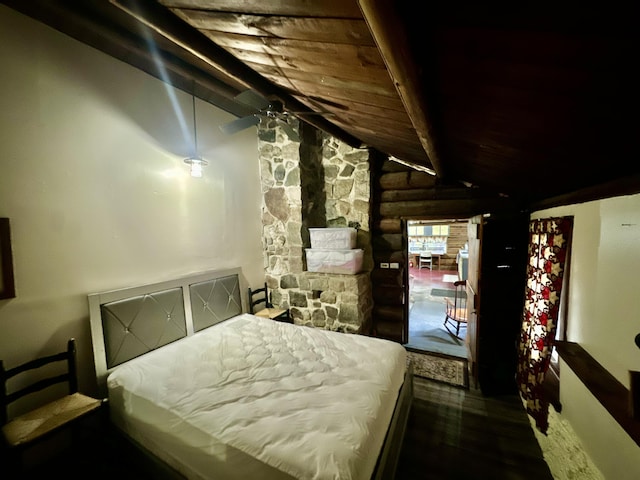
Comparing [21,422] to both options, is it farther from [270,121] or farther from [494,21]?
[270,121]

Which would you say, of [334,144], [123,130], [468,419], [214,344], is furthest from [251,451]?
[334,144]

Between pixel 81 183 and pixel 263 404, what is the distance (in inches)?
91.5

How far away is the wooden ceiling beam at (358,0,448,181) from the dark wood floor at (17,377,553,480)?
2.55 m

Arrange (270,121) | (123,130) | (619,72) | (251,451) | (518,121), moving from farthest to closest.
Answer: (270,121) < (123,130) < (251,451) < (518,121) < (619,72)

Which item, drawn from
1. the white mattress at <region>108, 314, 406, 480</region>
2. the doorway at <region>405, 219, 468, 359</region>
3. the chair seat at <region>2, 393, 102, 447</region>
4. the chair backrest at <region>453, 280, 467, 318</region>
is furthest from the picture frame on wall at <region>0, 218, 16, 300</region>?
the chair backrest at <region>453, 280, 467, 318</region>

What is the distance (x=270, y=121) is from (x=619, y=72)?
381cm

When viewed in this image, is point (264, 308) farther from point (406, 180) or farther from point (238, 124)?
point (406, 180)

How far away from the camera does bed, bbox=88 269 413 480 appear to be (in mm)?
1397

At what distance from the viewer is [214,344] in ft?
8.54

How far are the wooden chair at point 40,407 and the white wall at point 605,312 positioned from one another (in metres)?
3.13

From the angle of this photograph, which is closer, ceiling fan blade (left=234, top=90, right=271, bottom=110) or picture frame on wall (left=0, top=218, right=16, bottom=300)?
picture frame on wall (left=0, top=218, right=16, bottom=300)

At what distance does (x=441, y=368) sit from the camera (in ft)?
11.4

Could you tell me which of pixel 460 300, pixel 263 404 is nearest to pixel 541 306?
pixel 263 404

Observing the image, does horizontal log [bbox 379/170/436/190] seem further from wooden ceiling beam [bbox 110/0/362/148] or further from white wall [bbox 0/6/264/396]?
white wall [bbox 0/6/264/396]
